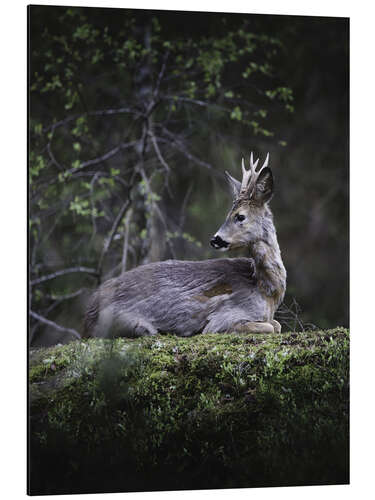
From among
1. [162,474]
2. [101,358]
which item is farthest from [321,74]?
[162,474]

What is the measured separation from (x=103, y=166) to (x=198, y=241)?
1.05m

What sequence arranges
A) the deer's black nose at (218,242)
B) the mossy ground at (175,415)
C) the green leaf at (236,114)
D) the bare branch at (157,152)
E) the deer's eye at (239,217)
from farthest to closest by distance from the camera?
the green leaf at (236,114)
the bare branch at (157,152)
the deer's eye at (239,217)
the deer's black nose at (218,242)
the mossy ground at (175,415)

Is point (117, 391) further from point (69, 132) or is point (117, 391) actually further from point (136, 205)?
point (69, 132)

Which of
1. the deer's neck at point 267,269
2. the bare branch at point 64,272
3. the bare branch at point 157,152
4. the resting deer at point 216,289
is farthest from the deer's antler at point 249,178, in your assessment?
the bare branch at point 64,272

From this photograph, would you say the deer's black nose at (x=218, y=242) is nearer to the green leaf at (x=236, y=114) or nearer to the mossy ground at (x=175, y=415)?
the mossy ground at (x=175, y=415)

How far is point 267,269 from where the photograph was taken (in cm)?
632

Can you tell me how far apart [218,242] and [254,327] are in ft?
2.43

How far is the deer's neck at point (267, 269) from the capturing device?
631cm

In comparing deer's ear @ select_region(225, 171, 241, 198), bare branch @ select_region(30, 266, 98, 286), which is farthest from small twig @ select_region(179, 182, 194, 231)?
bare branch @ select_region(30, 266, 98, 286)

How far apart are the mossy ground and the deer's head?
0.90 m

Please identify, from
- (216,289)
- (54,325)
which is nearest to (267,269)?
(216,289)

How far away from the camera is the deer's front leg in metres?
6.09

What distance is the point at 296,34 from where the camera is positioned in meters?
6.69

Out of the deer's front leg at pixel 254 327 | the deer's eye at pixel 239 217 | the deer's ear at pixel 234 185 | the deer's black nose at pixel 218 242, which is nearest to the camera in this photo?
the deer's front leg at pixel 254 327
